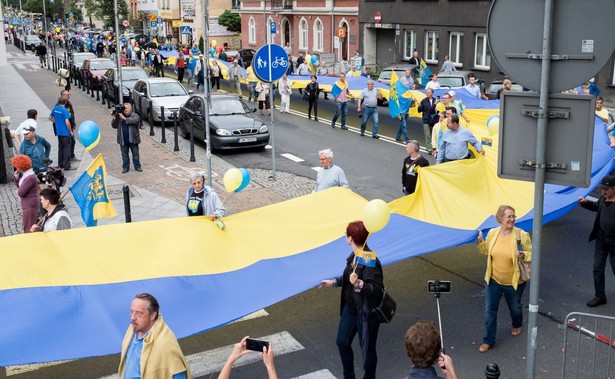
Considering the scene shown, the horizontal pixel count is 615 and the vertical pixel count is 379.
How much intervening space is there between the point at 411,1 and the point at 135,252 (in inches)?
1437

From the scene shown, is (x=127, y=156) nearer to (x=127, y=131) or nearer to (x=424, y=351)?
(x=127, y=131)

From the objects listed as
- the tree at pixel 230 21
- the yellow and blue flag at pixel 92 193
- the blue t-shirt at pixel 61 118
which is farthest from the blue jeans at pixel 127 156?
the tree at pixel 230 21

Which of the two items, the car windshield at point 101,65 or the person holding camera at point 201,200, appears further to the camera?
the car windshield at point 101,65

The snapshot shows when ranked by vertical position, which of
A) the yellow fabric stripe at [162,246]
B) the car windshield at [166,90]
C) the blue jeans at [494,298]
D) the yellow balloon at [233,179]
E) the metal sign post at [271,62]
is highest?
the metal sign post at [271,62]

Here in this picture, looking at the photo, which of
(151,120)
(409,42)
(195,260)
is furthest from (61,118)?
(409,42)

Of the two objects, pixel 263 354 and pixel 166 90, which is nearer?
pixel 263 354

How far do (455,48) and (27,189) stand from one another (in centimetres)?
3149

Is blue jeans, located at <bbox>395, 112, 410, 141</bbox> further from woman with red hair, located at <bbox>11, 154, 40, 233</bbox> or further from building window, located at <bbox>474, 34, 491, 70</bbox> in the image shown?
building window, located at <bbox>474, 34, 491, 70</bbox>

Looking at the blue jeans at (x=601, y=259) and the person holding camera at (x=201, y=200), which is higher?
the person holding camera at (x=201, y=200)

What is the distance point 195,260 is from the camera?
25.3 ft

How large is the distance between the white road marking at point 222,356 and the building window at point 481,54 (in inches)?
1207

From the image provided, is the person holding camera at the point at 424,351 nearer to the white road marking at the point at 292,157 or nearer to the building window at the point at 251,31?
the white road marking at the point at 292,157

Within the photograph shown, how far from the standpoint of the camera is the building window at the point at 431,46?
40.2 metres

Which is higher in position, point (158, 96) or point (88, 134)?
point (88, 134)
